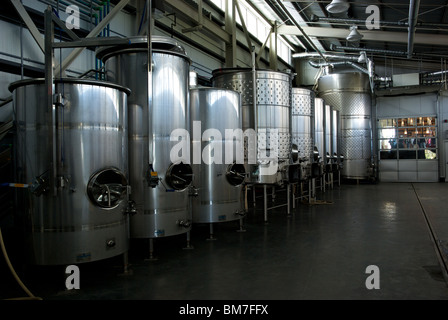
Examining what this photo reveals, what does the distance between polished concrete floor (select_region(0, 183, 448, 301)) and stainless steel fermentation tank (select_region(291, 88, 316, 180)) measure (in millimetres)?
2210

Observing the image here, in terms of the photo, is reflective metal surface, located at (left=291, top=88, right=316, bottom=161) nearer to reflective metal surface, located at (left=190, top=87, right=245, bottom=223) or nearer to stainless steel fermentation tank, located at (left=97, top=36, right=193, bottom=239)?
reflective metal surface, located at (left=190, top=87, right=245, bottom=223)

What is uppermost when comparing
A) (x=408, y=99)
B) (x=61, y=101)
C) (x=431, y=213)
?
(x=408, y=99)

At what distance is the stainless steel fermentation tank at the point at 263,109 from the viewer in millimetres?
6238

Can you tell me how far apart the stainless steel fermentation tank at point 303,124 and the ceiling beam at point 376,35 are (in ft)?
16.3

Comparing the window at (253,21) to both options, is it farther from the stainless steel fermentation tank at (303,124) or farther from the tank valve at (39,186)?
the tank valve at (39,186)

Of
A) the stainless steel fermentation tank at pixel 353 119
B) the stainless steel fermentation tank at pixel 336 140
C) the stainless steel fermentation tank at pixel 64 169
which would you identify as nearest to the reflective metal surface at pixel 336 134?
the stainless steel fermentation tank at pixel 336 140

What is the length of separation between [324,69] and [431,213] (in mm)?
9412

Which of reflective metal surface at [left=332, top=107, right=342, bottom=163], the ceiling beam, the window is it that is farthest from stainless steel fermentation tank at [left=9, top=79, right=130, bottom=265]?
the ceiling beam

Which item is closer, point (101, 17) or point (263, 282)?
point (263, 282)

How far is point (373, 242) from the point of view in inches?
188

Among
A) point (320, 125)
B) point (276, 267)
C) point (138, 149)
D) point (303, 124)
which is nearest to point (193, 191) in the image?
point (138, 149)

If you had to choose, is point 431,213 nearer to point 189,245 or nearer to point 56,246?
point 189,245

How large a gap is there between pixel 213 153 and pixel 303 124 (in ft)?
11.5

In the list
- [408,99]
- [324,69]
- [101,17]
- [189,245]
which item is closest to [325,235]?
[189,245]
